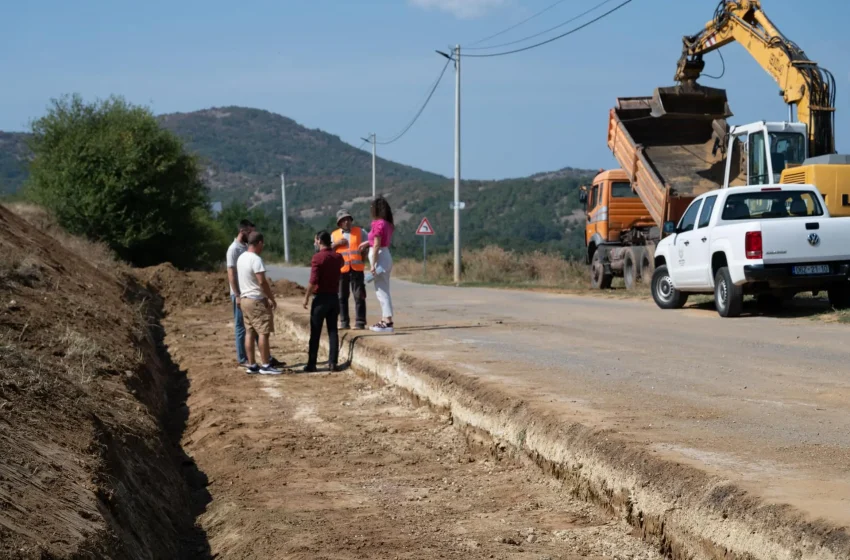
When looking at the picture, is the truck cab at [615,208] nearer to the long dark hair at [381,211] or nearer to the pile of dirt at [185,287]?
the pile of dirt at [185,287]

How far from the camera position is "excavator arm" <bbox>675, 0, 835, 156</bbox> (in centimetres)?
2041

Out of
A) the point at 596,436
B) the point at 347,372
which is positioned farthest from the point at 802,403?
the point at 347,372

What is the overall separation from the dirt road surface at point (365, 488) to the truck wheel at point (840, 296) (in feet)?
26.1

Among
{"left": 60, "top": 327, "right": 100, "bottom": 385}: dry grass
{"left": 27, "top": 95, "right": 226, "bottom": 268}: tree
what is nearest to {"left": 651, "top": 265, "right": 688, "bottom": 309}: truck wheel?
{"left": 60, "top": 327, "right": 100, "bottom": 385}: dry grass

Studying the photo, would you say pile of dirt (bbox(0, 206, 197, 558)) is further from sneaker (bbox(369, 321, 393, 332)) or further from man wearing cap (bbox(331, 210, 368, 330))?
sneaker (bbox(369, 321, 393, 332))

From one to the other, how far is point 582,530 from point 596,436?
2.77 ft

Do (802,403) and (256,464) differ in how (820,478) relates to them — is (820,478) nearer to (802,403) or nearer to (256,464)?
(802,403)

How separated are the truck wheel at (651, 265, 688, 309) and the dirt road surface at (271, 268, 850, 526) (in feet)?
1.26

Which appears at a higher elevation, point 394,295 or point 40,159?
point 40,159

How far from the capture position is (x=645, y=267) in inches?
985

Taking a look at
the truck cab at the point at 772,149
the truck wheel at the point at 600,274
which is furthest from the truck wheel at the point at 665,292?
the truck wheel at the point at 600,274

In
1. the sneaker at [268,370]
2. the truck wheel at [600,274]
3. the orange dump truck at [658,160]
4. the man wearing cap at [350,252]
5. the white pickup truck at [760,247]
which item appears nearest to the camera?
the sneaker at [268,370]

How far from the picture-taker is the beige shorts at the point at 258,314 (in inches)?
487

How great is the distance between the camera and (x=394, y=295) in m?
26.3
